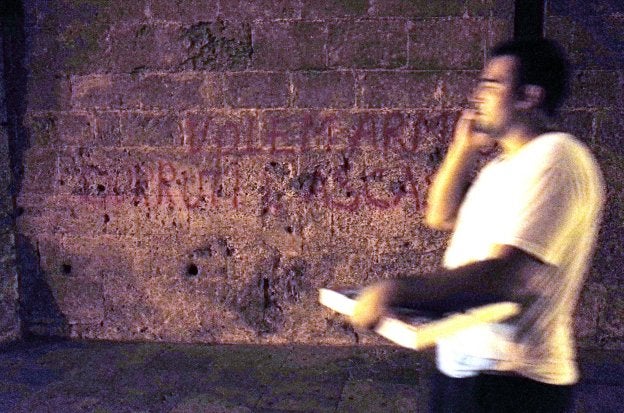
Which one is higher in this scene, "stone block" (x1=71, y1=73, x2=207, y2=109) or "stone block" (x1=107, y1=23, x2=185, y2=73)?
"stone block" (x1=107, y1=23, x2=185, y2=73)

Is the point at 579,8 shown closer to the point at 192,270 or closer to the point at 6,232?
the point at 192,270

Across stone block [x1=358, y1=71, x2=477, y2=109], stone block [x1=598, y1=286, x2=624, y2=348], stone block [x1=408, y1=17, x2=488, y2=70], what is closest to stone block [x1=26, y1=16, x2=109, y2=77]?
stone block [x1=358, y1=71, x2=477, y2=109]

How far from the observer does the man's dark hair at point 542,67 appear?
5.09 feet

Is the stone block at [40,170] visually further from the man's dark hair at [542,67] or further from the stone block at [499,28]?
the man's dark hair at [542,67]

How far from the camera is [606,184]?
4035 millimetres

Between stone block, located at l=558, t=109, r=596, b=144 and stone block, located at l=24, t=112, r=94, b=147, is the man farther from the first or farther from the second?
stone block, located at l=24, t=112, r=94, b=147

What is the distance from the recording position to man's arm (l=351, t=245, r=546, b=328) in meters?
1.32

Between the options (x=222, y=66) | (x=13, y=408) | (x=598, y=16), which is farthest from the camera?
(x=222, y=66)

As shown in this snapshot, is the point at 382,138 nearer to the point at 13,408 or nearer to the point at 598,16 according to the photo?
the point at 598,16

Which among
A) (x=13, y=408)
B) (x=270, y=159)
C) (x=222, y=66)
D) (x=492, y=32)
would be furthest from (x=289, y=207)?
(x=13, y=408)

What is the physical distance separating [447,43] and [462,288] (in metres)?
3.04

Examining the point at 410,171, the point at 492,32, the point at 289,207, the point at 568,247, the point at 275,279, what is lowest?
the point at 275,279

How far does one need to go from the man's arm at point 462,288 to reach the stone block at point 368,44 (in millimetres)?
2935

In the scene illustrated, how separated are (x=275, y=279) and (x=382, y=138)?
4.19 ft
